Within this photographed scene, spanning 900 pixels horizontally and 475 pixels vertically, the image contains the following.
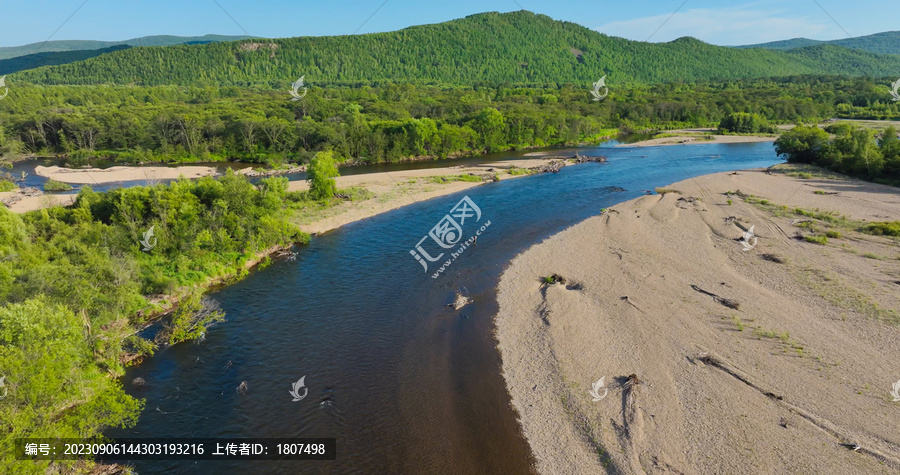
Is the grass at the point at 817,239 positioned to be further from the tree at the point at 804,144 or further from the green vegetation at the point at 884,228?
the tree at the point at 804,144

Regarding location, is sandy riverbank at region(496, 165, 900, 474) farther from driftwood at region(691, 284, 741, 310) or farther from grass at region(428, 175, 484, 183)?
grass at region(428, 175, 484, 183)

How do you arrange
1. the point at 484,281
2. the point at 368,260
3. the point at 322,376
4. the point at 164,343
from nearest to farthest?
the point at 322,376
the point at 164,343
the point at 484,281
the point at 368,260

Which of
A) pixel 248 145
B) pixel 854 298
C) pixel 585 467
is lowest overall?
pixel 585 467

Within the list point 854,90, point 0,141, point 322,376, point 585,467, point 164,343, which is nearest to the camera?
point 585,467

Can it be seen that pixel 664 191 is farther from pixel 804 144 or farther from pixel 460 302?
pixel 460 302

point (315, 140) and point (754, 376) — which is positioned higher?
point (315, 140)

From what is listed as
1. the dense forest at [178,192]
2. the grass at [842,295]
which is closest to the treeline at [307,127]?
the dense forest at [178,192]

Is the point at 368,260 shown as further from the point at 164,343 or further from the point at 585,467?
the point at 585,467

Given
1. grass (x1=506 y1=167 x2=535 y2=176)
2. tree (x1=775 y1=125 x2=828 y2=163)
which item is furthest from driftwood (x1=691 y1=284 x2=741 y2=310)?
tree (x1=775 y1=125 x2=828 y2=163)

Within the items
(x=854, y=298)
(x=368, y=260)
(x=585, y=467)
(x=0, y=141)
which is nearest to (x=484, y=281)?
(x=368, y=260)
